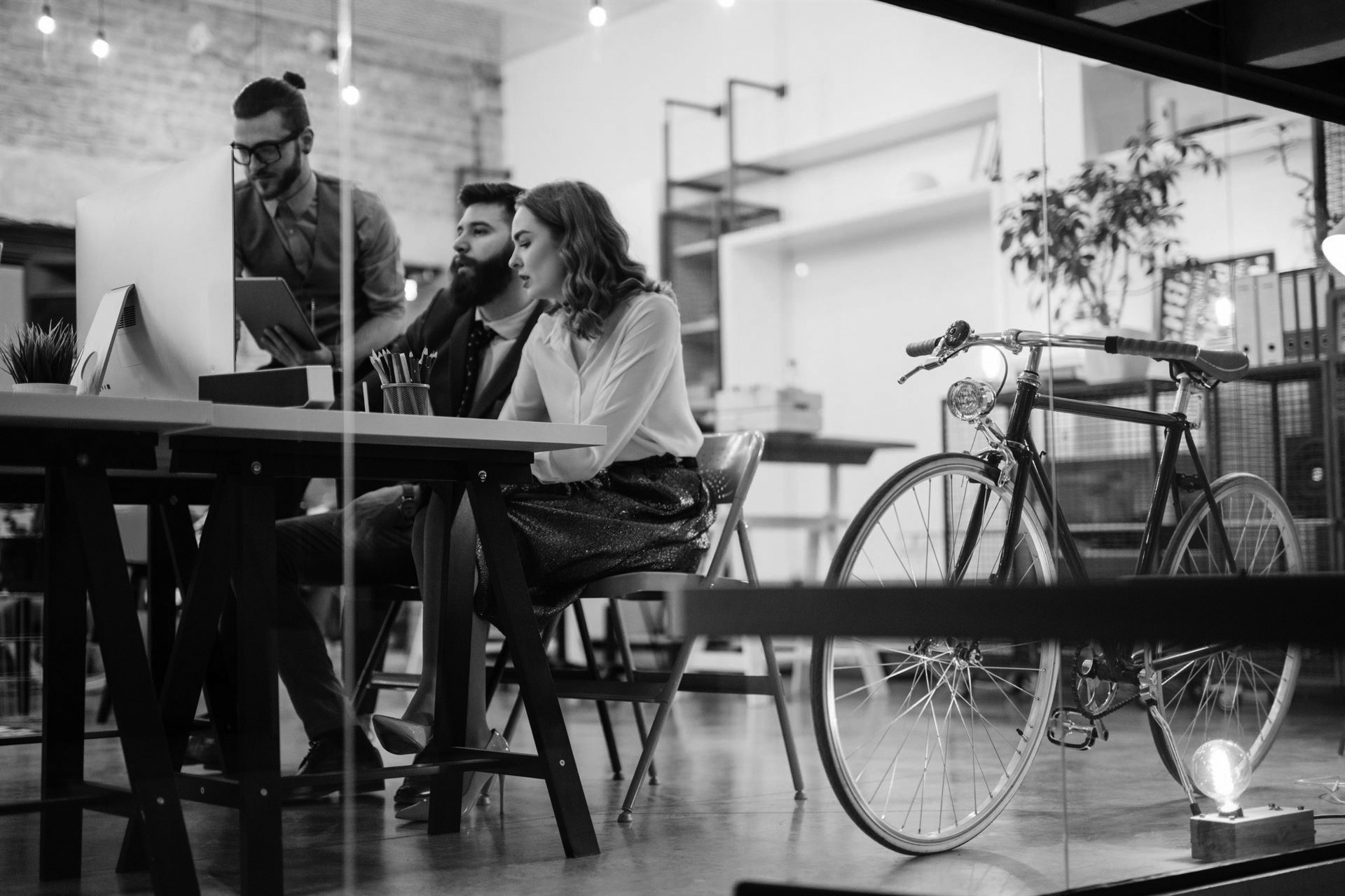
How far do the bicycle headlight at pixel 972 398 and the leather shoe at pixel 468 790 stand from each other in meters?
0.88

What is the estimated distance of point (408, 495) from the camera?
244 centimetres

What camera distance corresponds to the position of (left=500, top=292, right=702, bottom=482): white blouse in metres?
2.45

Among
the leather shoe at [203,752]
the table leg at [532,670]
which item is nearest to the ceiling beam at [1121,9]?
the table leg at [532,670]

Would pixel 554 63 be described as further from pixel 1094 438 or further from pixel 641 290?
pixel 1094 438

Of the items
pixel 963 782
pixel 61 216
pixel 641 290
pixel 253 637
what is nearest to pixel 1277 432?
pixel 963 782

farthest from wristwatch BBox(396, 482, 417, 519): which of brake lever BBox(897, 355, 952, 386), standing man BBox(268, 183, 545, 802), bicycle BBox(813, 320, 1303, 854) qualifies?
brake lever BBox(897, 355, 952, 386)

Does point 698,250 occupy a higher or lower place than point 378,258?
higher

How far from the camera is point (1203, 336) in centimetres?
208

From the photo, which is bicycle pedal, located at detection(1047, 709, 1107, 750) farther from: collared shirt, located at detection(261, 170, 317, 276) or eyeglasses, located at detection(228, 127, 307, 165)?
eyeglasses, located at detection(228, 127, 307, 165)

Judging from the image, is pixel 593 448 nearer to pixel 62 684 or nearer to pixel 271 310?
pixel 271 310

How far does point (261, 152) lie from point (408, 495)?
2.29 ft

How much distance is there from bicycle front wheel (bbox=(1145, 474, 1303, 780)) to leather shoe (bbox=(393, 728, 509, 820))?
1.01 metres

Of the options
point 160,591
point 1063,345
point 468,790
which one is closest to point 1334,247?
point 1063,345

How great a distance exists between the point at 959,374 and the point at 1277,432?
667 millimetres
